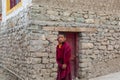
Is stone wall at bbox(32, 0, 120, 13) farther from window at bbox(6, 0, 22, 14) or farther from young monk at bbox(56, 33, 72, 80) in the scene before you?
window at bbox(6, 0, 22, 14)

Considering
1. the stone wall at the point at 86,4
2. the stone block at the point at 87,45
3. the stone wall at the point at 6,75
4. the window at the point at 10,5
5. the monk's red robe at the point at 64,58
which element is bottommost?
the stone wall at the point at 6,75

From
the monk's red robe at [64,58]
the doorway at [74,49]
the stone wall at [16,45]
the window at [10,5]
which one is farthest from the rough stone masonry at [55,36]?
the monk's red robe at [64,58]

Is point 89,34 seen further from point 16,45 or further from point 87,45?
point 16,45

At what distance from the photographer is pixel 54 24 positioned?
940cm

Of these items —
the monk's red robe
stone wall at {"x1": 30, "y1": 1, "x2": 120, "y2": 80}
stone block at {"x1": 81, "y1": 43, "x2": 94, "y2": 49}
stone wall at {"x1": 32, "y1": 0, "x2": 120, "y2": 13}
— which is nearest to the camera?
the monk's red robe

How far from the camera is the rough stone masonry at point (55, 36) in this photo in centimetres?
915

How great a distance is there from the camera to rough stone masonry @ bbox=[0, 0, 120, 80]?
9148mm

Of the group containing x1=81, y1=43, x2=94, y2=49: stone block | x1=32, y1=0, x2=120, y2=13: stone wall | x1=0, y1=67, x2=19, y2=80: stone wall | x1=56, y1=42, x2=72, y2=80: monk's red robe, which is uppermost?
x1=32, y1=0, x2=120, y2=13: stone wall

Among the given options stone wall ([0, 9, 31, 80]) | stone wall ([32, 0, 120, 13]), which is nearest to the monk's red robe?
stone wall ([0, 9, 31, 80])

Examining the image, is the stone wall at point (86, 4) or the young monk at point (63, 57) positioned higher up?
the stone wall at point (86, 4)

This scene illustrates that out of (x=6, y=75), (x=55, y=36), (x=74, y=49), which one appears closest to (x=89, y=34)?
(x=74, y=49)

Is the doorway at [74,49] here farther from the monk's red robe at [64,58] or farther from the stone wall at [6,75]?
the monk's red robe at [64,58]

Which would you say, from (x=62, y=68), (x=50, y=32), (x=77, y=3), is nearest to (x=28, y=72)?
(x=50, y=32)

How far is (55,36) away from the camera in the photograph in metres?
9.39
